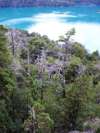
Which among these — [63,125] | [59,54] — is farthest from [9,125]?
[59,54]

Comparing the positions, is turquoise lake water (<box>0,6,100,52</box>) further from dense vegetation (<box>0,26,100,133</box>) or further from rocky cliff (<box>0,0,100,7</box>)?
dense vegetation (<box>0,26,100,133</box>)

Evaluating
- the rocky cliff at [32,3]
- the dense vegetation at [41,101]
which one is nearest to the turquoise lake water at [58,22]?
the rocky cliff at [32,3]

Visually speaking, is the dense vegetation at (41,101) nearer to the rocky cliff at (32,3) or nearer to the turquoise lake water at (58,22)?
the turquoise lake water at (58,22)

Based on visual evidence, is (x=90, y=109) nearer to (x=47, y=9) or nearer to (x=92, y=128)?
(x=92, y=128)

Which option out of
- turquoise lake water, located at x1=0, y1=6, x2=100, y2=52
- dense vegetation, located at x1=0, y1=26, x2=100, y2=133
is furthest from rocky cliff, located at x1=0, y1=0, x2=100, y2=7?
dense vegetation, located at x1=0, y1=26, x2=100, y2=133

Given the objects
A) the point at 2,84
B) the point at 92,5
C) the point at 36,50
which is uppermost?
the point at 2,84

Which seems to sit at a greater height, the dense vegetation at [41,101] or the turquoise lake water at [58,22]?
the dense vegetation at [41,101]

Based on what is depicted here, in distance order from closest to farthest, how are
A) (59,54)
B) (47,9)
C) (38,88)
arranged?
1. (38,88)
2. (59,54)
3. (47,9)

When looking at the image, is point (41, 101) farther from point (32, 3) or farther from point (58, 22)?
point (32, 3)
